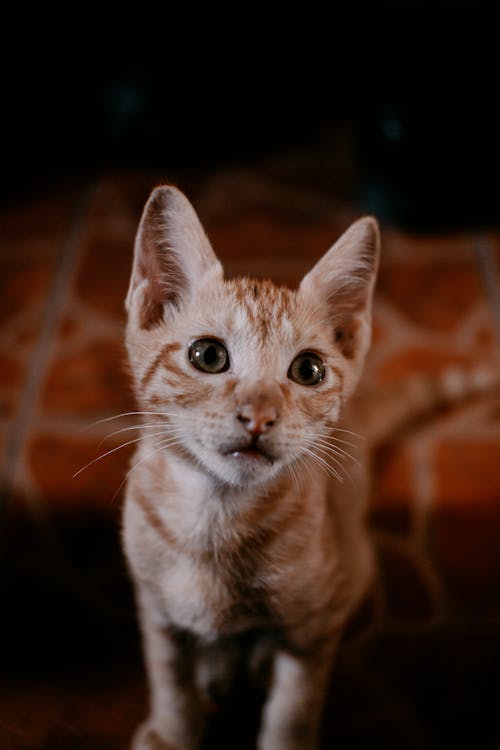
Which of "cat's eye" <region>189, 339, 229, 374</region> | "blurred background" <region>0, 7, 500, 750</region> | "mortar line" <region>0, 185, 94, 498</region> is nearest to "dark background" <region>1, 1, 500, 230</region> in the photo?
"blurred background" <region>0, 7, 500, 750</region>

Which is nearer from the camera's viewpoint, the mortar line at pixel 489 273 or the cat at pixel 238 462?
the cat at pixel 238 462

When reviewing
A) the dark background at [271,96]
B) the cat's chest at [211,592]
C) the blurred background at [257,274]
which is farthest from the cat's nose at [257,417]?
the dark background at [271,96]

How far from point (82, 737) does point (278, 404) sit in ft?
2.45

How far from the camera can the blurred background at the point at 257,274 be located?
4.17 feet

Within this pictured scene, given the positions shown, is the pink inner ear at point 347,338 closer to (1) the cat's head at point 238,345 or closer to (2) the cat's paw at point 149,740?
(1) the cat's head at point 238,345

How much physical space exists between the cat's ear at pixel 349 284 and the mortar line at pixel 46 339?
0.96 meters

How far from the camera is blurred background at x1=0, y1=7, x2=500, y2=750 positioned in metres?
1.27

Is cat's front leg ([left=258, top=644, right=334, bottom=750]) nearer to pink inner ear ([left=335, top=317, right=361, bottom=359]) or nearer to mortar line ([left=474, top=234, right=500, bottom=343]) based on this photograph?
pink inner ear ([left=335, top=317, right=361, bottom=359])

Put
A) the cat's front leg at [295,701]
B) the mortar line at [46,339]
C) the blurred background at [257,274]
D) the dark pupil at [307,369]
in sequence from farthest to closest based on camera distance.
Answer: the mortar line at [46,339] → the blurred background at [257,274] → the cat's front leg at [295,701] → the dark pupil at [307,369]

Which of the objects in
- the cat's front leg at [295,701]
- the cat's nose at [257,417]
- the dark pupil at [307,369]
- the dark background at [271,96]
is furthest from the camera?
the dark background at [271,96]

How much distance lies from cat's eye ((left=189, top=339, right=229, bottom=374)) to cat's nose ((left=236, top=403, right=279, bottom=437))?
3.6 inches

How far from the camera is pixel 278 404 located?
2.69ft

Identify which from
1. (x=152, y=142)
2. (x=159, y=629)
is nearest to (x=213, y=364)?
(x=159, y=629)

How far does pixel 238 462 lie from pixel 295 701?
49 cm
